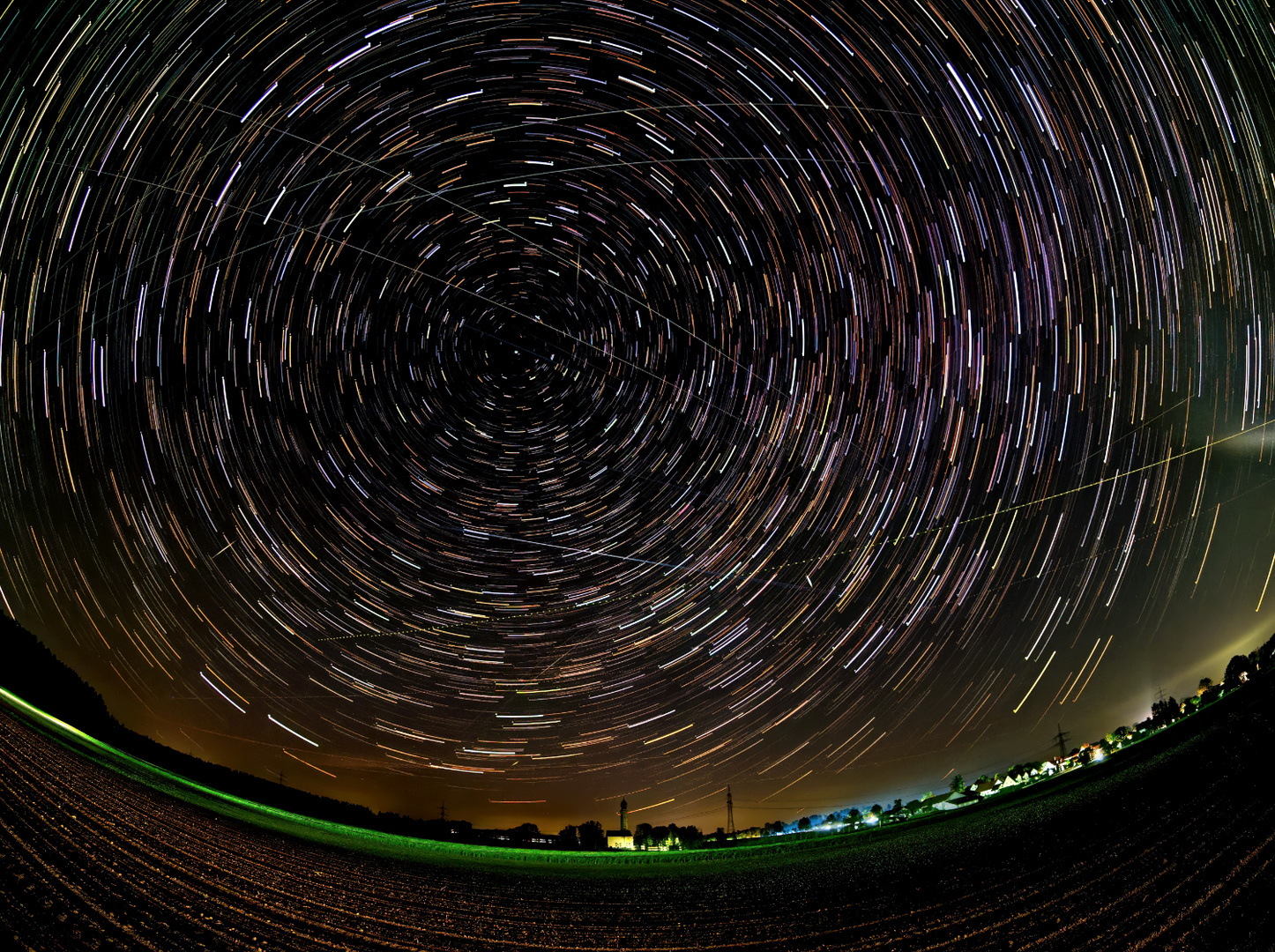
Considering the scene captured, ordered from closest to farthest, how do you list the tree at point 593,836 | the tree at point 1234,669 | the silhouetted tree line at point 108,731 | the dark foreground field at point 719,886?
the dark foreground field at point 719,886
the silhouetted tree line at point 108,731
the tree at point 1234,669
the tree at point 593,836

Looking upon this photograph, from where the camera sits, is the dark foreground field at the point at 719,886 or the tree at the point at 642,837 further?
the tree at the point at 642,837

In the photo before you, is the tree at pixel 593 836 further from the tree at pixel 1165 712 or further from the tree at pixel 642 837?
the tree at pixel 1165 712

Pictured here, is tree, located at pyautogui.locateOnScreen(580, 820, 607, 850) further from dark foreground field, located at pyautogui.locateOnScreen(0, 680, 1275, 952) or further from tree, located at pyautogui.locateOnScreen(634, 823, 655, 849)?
dark foreground field, located at pyautogui.locateOnScreen(0, 680, 1275, 952)

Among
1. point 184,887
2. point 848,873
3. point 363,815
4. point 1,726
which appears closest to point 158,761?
point 363,815

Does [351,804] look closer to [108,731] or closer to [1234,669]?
[108,731]

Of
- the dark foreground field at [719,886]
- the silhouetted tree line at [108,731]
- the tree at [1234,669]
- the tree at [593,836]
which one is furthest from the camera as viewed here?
the tree at [593,836]

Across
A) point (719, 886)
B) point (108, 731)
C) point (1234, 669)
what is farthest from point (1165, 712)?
point (108, 731)

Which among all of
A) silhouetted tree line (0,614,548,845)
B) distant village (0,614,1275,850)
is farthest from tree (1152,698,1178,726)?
silhouetted tree line (0,614,548,845)

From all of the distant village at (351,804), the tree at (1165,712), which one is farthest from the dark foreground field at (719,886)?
the tree at (1165,712)

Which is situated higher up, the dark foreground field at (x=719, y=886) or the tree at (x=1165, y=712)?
the tree at (x=1165, y=712)
